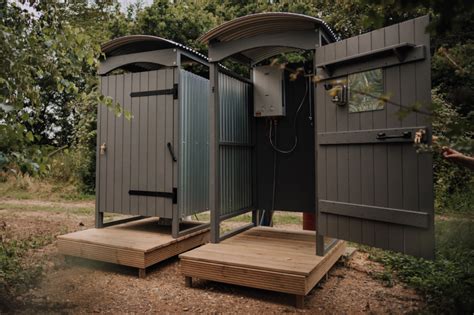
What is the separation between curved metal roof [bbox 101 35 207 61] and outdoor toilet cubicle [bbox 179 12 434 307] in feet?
1.55

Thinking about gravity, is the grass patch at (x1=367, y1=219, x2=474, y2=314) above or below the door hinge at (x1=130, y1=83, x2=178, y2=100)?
below

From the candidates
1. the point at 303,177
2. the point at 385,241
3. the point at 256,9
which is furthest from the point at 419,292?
the point at 256,9

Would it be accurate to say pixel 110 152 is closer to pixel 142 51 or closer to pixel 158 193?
pixel 158 193

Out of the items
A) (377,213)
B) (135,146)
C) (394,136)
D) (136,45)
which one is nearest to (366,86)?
(394,136)

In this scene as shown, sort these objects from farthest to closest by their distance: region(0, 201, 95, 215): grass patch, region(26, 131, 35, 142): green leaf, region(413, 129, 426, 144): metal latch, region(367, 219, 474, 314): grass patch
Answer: region(0, 201, 95, 215): grass patch, region(413, 129, 426, 144): metal latch, region(367, 219, 474, 314): grass patch, region(26, 131, 35, 142): green leaf

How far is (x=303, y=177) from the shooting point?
432 cm

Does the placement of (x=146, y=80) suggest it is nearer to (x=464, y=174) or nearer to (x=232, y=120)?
(x=232, y=120)

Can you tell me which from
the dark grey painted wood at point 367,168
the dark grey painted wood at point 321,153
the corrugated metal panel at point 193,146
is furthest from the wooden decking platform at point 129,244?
the dark grey painted wood at point 367,168

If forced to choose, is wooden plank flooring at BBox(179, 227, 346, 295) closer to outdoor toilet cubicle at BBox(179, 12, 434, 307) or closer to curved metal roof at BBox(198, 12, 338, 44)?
outdoor toilet cubicle at BBox(179, 12, 434, 307)

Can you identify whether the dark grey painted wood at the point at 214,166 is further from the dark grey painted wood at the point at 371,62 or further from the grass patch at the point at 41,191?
A: the grass patch at the point at 41,191

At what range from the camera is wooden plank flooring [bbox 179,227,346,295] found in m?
2.80

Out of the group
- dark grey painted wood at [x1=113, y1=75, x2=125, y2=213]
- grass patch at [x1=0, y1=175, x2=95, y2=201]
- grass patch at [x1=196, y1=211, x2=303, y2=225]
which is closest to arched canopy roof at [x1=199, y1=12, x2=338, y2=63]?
dark grey painted wood at [x1=113, y1=75, x2=125, y2=213]

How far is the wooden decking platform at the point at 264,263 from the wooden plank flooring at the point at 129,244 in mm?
470

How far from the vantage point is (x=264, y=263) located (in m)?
2.99
